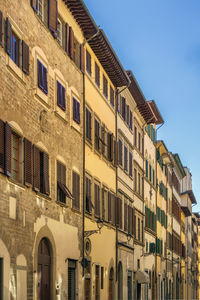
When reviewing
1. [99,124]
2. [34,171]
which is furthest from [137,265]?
[34,171]

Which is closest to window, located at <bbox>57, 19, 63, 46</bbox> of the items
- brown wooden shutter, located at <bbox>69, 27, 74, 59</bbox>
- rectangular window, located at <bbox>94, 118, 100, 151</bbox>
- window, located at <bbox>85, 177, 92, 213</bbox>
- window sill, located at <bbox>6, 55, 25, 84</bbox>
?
brown wooden shutter, located at <bbox>69, 27, 74, 59</bbox>

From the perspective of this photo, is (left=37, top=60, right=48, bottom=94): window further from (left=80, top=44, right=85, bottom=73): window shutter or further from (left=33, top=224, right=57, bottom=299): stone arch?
(left=80, top=44, right=85, bottom=73): window shutter

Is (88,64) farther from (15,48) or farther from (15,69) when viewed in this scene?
(15,69)

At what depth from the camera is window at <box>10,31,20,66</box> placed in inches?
865

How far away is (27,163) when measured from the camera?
22.6m

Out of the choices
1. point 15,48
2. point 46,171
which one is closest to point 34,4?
point 15,48

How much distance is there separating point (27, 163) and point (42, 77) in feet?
12.7

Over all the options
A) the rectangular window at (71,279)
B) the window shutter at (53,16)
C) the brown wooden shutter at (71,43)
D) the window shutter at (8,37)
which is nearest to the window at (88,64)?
the brown wooden shutter at (71,43)

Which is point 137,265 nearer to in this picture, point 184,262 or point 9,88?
point 9,88

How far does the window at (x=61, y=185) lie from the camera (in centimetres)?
2698

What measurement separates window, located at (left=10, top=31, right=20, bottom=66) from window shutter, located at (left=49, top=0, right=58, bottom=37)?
400cm

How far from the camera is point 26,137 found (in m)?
22.8

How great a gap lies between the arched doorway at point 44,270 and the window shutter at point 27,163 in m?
3.08

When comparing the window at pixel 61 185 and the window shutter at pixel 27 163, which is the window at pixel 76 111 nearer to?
the window at pixel 61 185
